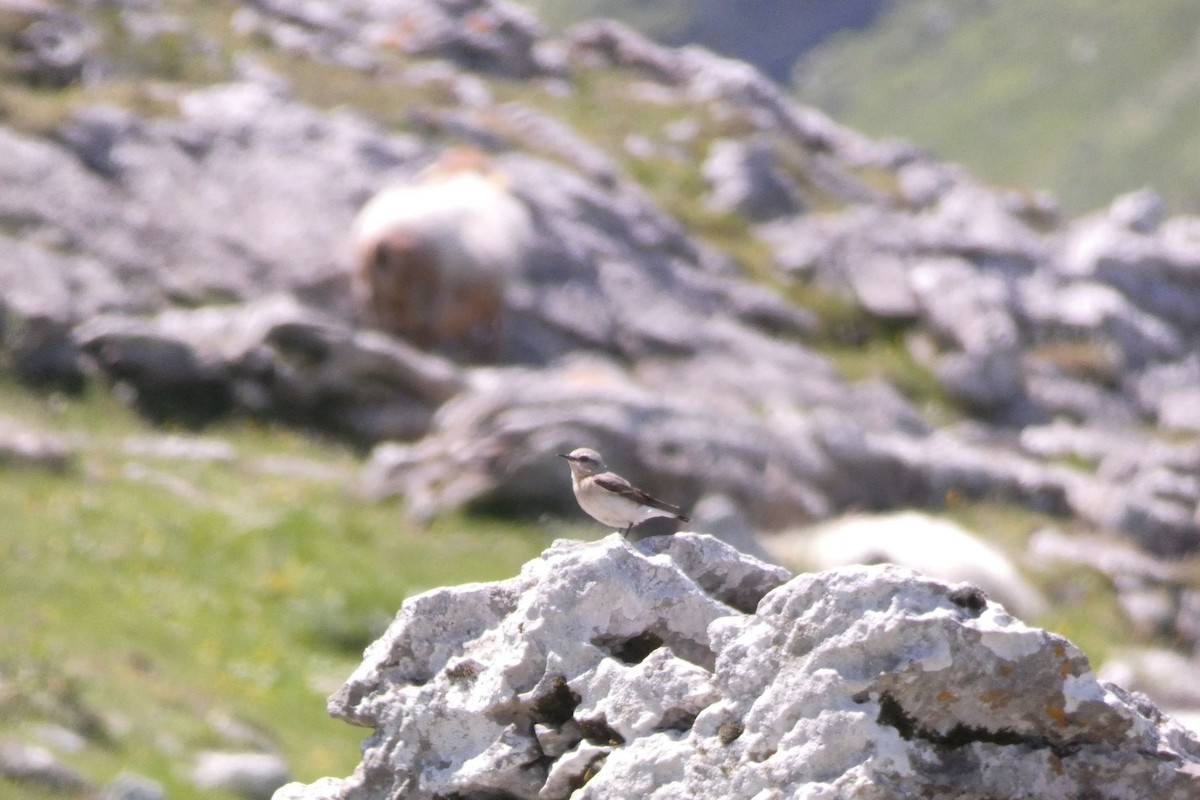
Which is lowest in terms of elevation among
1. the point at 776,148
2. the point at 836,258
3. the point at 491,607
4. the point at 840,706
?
the point at 840,706

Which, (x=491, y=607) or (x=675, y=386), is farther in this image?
(x=675, y=386)

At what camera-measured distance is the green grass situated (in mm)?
17938

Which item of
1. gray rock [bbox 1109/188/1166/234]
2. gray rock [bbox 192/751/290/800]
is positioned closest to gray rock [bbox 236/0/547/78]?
gray rock [bbox 1109/188/1166/234]

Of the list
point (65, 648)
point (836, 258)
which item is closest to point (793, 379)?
point (836, 258)

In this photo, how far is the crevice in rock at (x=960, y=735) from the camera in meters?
7.93

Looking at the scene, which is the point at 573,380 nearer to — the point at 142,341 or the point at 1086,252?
the point at 142,341

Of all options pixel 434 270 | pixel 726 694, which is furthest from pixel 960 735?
pixel 434 270

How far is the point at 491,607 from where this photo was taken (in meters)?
10.0

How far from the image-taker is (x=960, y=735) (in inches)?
316

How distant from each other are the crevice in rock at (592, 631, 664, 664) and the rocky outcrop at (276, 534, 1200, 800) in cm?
1

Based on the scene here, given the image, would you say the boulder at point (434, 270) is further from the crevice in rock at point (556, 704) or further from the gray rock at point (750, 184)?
the crevice in rock at point (556, 704)

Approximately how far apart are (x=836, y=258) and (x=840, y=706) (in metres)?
46.0

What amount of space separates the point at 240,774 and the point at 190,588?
700 cm

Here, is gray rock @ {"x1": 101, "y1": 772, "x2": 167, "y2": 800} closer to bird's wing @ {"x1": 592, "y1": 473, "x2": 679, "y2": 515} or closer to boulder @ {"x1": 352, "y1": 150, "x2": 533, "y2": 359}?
bird's wing @ {"x1": 592, "y1": 473, "x2": 679, "y2": 515}
